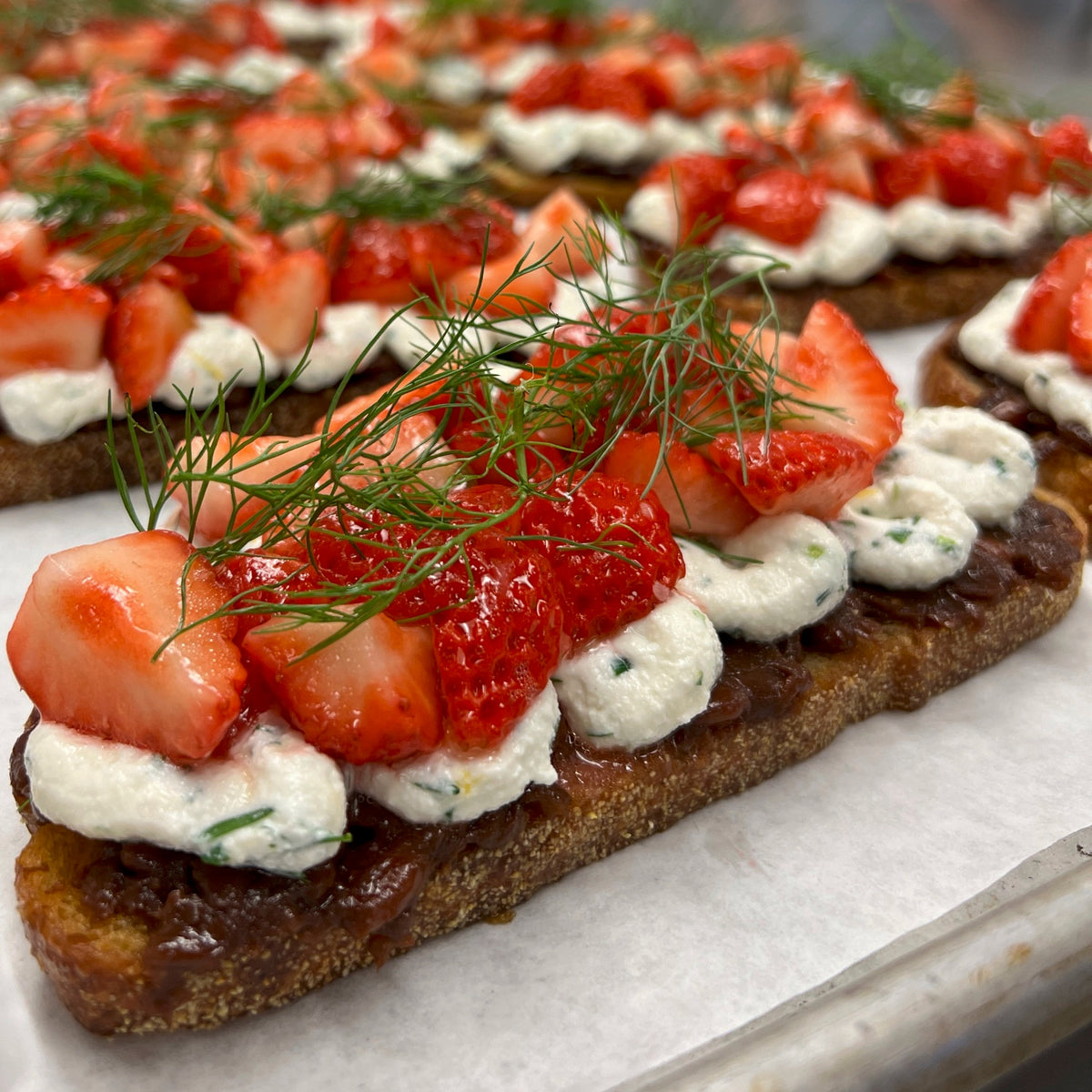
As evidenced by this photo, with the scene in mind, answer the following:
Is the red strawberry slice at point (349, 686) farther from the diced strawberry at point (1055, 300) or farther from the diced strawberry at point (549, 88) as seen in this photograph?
the diced strawberry at point (549, 88)

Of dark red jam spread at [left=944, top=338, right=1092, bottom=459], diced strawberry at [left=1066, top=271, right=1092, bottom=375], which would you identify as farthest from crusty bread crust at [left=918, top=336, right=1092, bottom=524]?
diced strawberry at [left=1066, top=271, right=1092, bottom=375]

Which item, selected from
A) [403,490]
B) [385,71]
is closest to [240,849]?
[403,490]

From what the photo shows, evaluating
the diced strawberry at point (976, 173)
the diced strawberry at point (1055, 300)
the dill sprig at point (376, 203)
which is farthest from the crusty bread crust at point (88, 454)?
the diced strawberry at point (976, 173)

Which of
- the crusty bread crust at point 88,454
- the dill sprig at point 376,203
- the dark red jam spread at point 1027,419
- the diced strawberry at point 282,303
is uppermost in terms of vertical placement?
the dark red jam spread at point 1027,419

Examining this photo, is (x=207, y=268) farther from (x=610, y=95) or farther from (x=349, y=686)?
(x=610, y=95)

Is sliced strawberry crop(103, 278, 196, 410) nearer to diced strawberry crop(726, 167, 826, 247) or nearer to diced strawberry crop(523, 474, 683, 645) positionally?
diced strawberry crop(523, 474, 683, 645)
